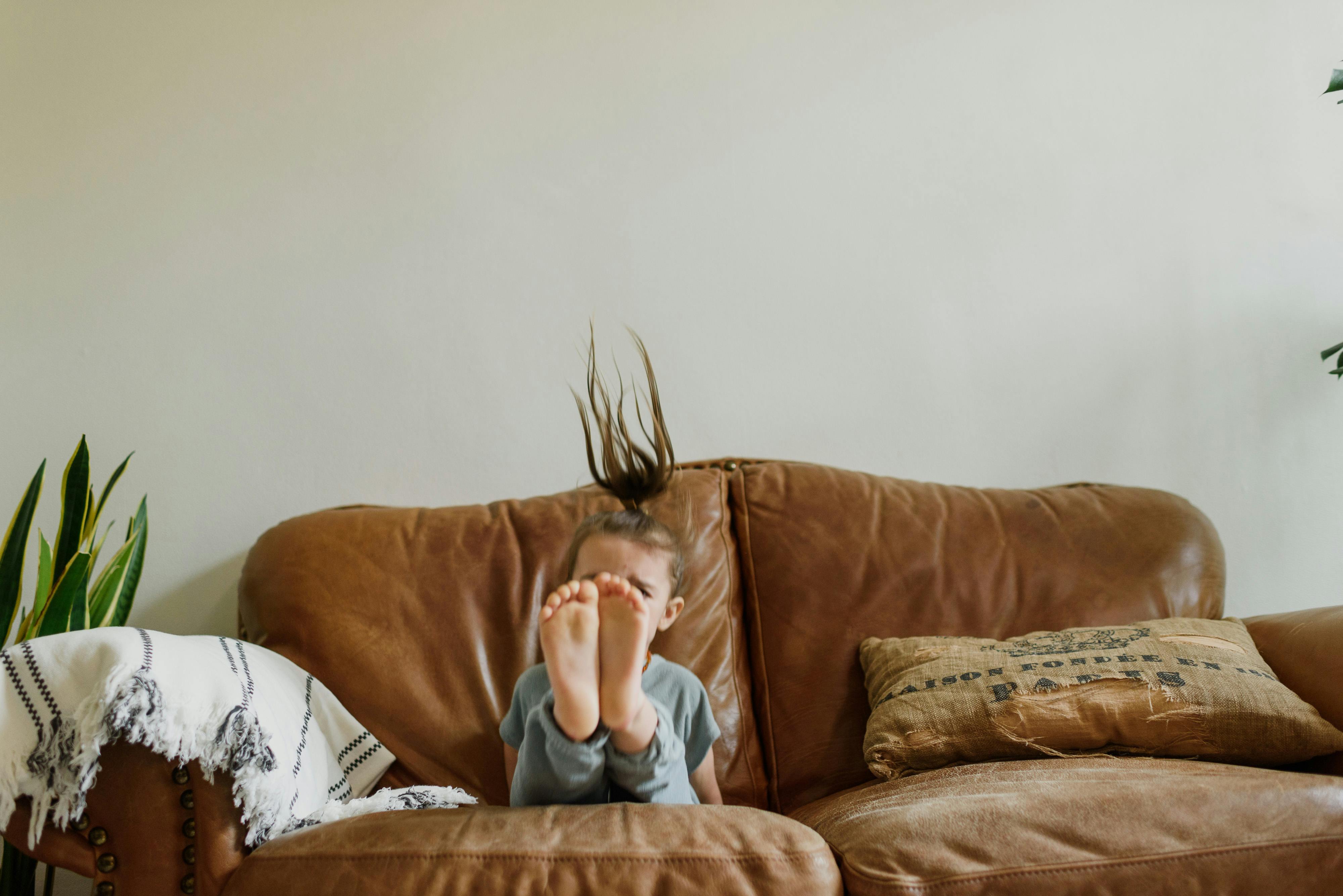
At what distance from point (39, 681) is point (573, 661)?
549 millimetres

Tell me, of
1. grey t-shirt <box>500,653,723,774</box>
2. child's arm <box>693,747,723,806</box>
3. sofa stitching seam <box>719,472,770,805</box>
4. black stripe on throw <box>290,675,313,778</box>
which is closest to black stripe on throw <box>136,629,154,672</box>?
black stripe on throw <box>290,675,313,778</box>

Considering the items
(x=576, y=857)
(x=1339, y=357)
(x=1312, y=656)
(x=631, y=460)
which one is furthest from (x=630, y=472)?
(x=1339, y=357)

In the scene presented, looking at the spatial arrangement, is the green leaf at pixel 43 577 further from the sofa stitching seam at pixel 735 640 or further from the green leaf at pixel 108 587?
the sofa stitching seam at pixel 735 640

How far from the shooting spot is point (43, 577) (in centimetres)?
Result: 146

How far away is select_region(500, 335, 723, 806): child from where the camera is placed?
37.2 inches

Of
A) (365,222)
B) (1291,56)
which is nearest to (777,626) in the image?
(365,222)

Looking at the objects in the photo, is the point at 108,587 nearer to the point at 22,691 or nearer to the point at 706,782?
the point at 22,691

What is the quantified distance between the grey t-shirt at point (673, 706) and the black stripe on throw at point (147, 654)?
19.6 inches

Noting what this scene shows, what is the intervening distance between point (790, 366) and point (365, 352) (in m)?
0.89

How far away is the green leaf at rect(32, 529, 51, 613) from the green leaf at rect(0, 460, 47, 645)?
0.12 ft

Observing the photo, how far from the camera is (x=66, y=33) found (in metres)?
1.87

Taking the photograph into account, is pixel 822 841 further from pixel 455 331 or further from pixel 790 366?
pixel 455 331

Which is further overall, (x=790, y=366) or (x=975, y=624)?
(x=790, y=366)

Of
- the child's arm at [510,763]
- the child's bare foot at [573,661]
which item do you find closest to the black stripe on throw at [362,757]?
the child's arm at [510,763]
